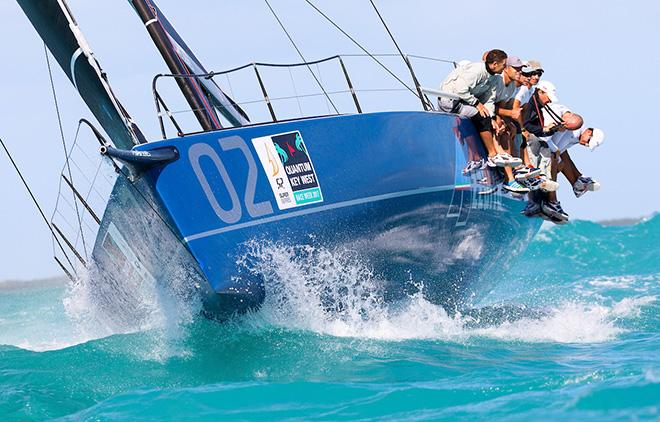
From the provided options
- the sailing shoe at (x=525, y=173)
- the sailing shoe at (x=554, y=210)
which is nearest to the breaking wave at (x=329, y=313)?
the sailing shoe at (x=554, y=210)

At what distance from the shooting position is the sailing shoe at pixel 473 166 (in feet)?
22.3

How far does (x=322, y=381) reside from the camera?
15.6ft

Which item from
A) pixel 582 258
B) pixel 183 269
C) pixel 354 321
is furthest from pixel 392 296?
pixel 582 258

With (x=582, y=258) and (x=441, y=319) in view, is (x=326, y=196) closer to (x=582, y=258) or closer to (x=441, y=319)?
(x=441, y=319)

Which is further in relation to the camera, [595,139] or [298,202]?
[595,139]

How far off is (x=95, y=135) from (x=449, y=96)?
8.62ft

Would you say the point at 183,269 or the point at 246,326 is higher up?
the point at 183,269

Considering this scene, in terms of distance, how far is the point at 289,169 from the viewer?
5.55 meters

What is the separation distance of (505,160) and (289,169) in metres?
2.00

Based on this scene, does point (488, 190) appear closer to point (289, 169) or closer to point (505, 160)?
point (505, 160)

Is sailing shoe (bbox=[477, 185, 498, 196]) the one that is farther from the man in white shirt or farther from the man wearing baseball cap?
the man in white shirt

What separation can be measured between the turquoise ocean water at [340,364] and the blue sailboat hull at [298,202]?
23 cm

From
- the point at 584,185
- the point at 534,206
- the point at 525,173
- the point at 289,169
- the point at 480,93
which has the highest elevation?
the point at 480,93

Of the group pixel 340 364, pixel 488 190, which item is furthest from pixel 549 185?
pixel 340 364
